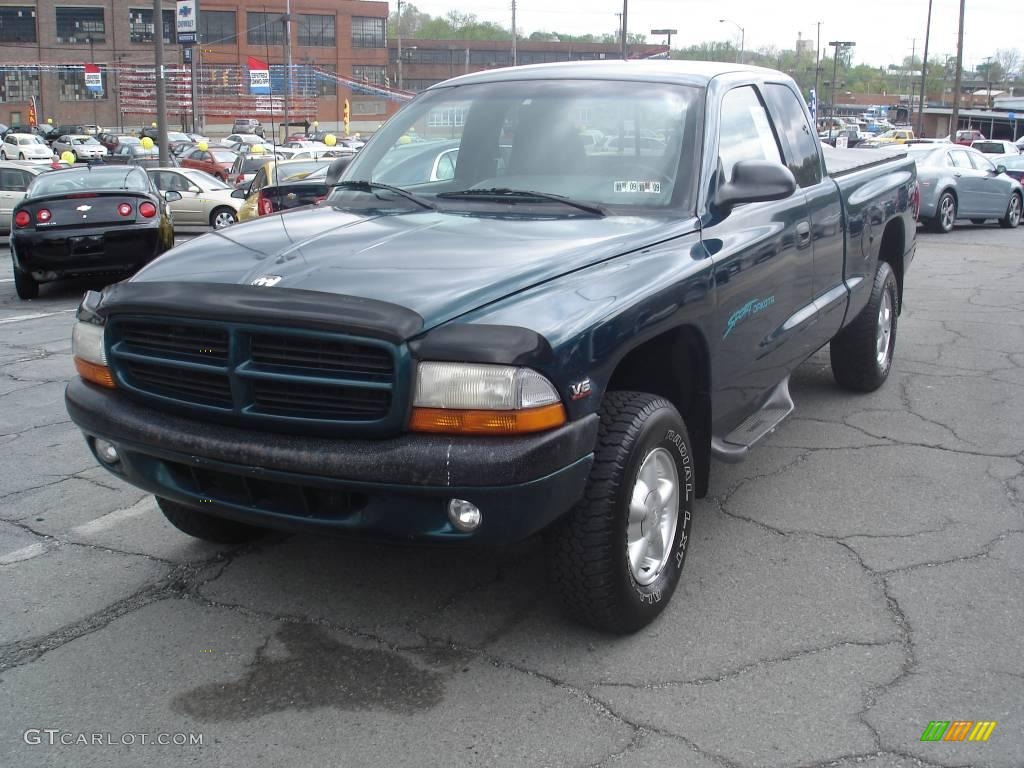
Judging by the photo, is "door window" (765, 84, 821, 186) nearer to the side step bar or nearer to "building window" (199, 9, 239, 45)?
the side step bar

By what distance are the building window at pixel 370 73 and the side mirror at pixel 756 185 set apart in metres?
92.1

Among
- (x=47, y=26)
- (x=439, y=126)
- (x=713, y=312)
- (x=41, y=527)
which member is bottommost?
(x=41, y=527)

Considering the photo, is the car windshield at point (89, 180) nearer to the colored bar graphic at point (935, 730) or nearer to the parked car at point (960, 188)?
the colored bar graphic at point (935, 730)

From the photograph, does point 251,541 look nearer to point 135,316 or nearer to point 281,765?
point 135,316

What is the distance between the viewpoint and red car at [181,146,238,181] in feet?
120

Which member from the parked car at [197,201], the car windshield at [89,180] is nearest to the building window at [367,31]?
the parked car at [197,201]

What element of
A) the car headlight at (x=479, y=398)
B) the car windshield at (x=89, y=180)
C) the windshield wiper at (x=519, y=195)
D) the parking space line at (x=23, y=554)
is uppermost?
the windshield wiper at (x=519, y=195)

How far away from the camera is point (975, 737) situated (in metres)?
2.98

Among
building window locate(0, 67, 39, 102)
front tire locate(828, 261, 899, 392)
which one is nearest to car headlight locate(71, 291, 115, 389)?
front tire locate(828, 261, 899, 392)

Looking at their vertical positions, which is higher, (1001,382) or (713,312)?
(713,312)

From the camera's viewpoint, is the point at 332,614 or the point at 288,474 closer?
Answer: the point at 288,474

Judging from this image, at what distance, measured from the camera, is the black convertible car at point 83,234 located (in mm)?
11523

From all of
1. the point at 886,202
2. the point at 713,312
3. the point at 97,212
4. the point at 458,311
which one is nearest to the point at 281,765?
the point at 458,311

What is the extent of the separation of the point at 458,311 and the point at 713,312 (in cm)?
121
